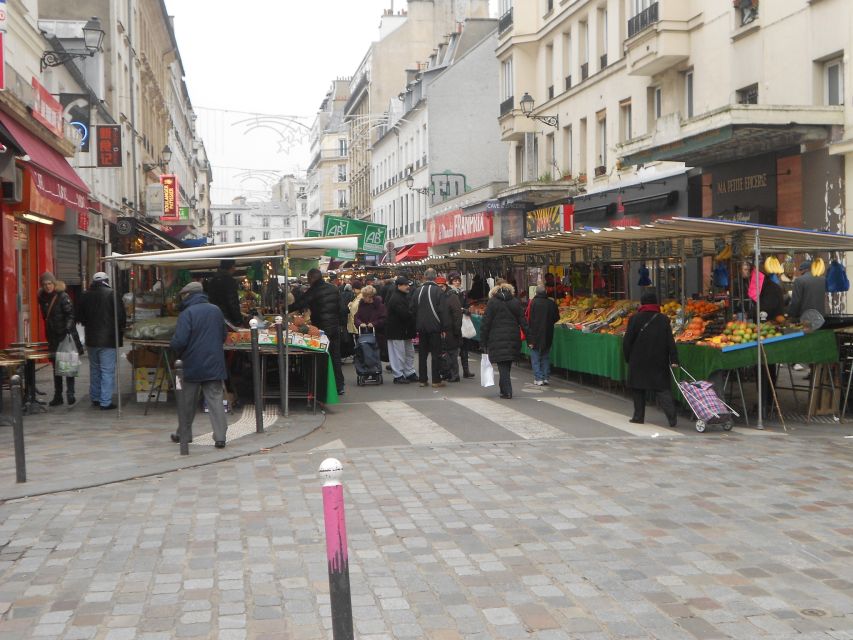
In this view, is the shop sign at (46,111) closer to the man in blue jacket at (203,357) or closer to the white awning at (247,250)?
the white awning at (247,250)

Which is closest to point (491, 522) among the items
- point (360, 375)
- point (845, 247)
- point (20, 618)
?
point (20, 618)

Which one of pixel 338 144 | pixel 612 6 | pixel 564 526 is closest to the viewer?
pixel 564 526

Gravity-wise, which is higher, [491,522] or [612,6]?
[612,6]

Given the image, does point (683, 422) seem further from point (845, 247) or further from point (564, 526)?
point (564, 526)

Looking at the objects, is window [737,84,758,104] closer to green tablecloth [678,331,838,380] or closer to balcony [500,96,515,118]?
green tablecloth [678,331,838,380]

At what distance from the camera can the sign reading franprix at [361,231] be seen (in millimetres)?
24953

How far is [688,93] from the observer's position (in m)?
23.5

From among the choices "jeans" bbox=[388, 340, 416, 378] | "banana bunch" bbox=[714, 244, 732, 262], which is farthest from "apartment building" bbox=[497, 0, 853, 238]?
"jeans" bbox=[388, 340, 416, 378]

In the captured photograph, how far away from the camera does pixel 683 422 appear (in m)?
11.9

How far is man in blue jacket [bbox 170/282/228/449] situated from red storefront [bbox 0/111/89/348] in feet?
11.5

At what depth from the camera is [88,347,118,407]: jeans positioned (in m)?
13.1

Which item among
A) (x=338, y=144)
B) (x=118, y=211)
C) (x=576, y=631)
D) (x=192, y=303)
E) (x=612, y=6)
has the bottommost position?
(x=576, y=631)

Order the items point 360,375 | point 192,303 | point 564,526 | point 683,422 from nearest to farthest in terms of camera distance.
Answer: point 564,526 → point 192,303 → point 683,422 → point 360,375

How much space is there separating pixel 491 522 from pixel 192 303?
4639 millimetres
